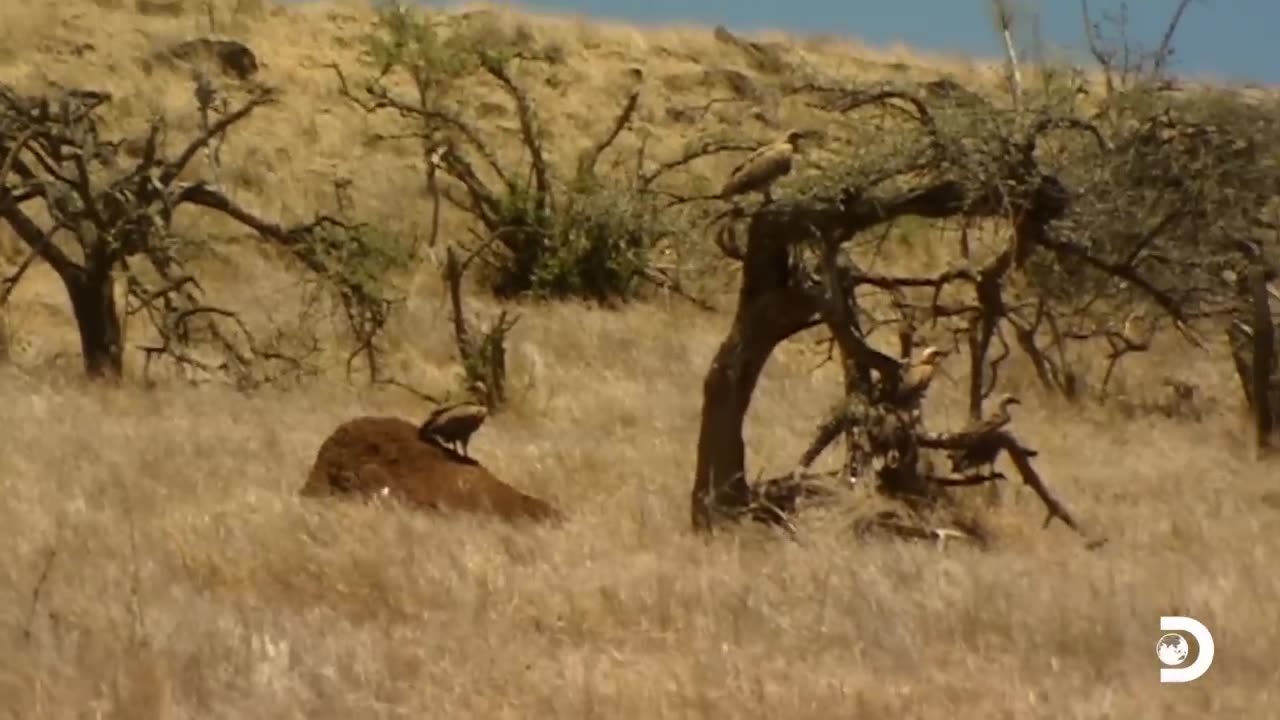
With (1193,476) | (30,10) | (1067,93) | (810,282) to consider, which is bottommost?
(1193,476)

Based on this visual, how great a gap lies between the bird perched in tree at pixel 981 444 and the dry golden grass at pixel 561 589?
39 centimetres

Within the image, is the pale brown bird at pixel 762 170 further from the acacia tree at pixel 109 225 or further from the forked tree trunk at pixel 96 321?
the forked tree trunk at pixel 96 321

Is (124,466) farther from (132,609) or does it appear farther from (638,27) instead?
(638,27)

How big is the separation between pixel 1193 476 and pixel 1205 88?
375cm

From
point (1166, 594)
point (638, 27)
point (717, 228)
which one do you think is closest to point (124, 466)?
point (717, 228)

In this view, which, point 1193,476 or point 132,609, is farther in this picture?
point 1193,476

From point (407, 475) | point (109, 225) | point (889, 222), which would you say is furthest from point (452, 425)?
point (109, 225)

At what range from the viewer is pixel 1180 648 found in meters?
Answer: 6.29

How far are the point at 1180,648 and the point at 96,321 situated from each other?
35.4 ft

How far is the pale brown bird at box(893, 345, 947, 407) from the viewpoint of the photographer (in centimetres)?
937

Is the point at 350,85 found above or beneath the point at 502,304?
above

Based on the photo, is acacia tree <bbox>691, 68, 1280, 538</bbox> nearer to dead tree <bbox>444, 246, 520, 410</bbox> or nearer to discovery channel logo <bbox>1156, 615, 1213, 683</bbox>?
discovery channel logo <bbox>1156, 615, 1213, 683</bbox>

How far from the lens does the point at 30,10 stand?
30.5 meters

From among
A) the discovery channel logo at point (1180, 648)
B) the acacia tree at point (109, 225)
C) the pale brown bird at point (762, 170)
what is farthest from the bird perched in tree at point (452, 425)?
the acacia tree at point (109, 225)
